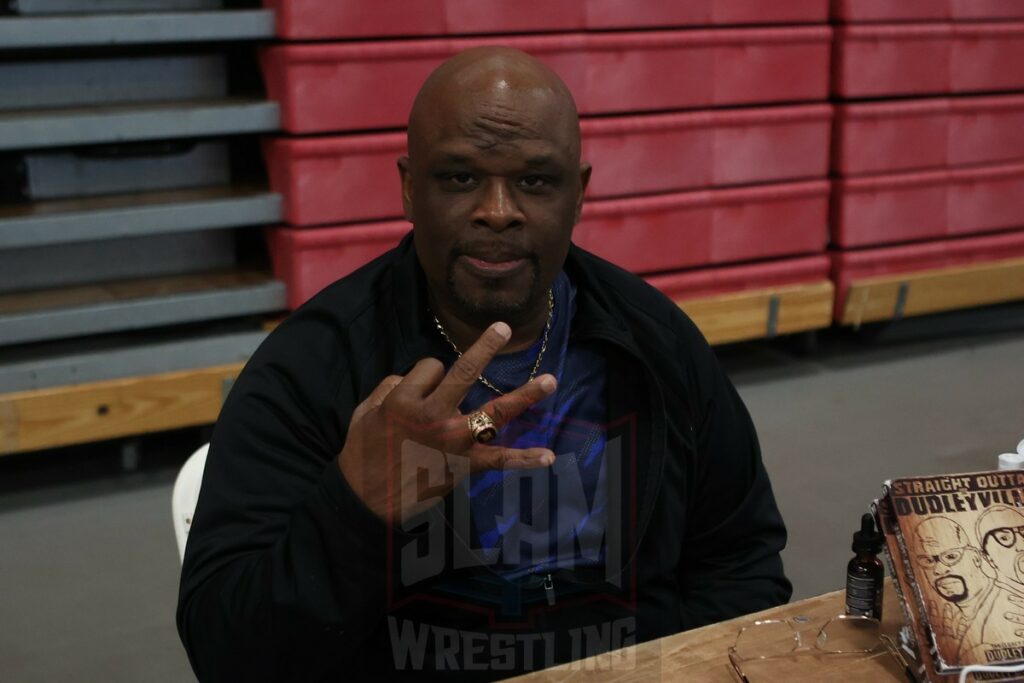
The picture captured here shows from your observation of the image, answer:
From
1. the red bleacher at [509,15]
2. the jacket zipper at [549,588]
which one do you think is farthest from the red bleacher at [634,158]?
the jacket zipper at [549,588]

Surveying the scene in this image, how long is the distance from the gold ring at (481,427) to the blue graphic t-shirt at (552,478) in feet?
1.14

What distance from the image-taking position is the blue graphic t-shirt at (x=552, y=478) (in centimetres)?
154

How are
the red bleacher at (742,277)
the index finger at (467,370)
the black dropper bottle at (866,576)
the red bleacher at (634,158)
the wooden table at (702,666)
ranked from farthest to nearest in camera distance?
the red bleacher at (742,277)
the red bleacher at (634,158)
the black dropper bottle at (866,576)
the wooden table at (702,666)
the index finger at (467,370)

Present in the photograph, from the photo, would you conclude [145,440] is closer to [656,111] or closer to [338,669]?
[656,111]

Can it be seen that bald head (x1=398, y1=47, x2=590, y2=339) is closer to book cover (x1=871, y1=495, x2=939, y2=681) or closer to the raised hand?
the raised hand

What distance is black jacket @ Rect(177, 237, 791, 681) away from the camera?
1.28m

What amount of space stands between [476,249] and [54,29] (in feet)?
7.46

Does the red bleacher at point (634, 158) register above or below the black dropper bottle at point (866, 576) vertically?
above

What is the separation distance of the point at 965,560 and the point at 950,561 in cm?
2

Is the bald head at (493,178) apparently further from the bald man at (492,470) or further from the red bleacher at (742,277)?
the red bleacher at (742,277)

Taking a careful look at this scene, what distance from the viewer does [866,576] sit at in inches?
53.7

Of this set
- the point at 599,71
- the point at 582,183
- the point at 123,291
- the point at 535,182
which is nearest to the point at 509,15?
the point at 599,71

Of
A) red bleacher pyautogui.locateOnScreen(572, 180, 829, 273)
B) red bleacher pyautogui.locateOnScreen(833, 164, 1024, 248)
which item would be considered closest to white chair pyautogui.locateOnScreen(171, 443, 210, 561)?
red bleacher pyautogui.locateOnScreen(572, 180, 829, 273)

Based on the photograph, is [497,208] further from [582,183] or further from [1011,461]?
[1011,461]
